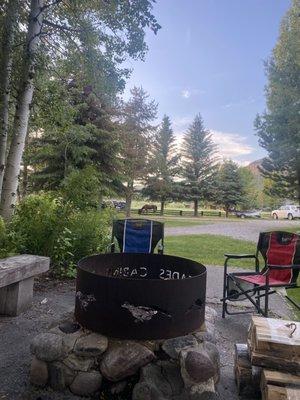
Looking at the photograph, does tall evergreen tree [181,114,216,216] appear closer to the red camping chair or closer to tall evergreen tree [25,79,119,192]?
tall evergreen tree [25,79,119,192]

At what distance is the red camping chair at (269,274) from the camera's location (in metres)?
3.88

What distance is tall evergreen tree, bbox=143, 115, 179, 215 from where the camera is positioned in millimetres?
27734

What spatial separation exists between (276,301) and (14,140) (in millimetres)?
4831

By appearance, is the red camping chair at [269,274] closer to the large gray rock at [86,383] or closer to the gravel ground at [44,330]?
the gravel ground at [44,330]

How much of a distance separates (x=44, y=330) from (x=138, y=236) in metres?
2.19

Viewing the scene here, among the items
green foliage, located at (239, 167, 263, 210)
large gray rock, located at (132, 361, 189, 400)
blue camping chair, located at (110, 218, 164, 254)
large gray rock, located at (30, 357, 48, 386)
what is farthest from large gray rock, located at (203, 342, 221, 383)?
green foliage, located at (239, 167, 263, 210)

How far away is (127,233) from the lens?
17.4ft

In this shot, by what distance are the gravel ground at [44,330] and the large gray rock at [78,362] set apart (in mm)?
179

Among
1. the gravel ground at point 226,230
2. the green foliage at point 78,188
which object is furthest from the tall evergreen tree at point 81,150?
the green foliage at point 78,188

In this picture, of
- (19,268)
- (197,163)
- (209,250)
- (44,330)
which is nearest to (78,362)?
(44,330)

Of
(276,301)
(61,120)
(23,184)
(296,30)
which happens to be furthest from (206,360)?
(296,30)

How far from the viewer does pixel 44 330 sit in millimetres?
3412

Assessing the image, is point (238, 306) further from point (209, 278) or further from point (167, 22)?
point (167, 22)

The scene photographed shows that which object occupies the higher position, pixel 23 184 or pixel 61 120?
pixel 61 120
